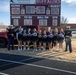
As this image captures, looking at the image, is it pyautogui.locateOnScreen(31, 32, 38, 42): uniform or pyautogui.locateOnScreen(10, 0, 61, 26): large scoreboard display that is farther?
pyautogui.locateOnScreen(10, 0, 61, 26): large scoreboard display

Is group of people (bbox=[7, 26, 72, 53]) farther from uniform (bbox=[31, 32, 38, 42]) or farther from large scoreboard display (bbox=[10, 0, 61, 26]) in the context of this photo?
large scoreboard display (bbox=[10, 0, 61, 26])

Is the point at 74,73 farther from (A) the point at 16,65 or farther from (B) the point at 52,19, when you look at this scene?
(B) the point at 52,19

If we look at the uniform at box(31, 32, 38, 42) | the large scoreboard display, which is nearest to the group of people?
the uniform at box(31, 32, 38, 42)

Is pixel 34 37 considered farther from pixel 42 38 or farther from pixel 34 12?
pixel 34 12

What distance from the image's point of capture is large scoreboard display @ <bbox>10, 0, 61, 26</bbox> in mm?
22141

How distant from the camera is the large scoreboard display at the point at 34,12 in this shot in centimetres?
2214

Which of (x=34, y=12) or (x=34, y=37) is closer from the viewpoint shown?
(x=34, y=37)

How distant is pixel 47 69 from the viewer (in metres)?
9.05

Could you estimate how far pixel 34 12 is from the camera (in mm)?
22656

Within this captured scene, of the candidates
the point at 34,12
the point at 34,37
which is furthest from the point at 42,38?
the point at 34,12

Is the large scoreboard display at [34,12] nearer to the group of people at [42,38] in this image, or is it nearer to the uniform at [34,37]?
the group of people at [42,38]

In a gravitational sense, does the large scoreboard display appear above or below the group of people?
above

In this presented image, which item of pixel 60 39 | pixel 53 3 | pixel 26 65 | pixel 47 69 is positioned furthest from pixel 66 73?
pixel 53 3

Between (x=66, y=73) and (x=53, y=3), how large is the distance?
1435 centimetres
